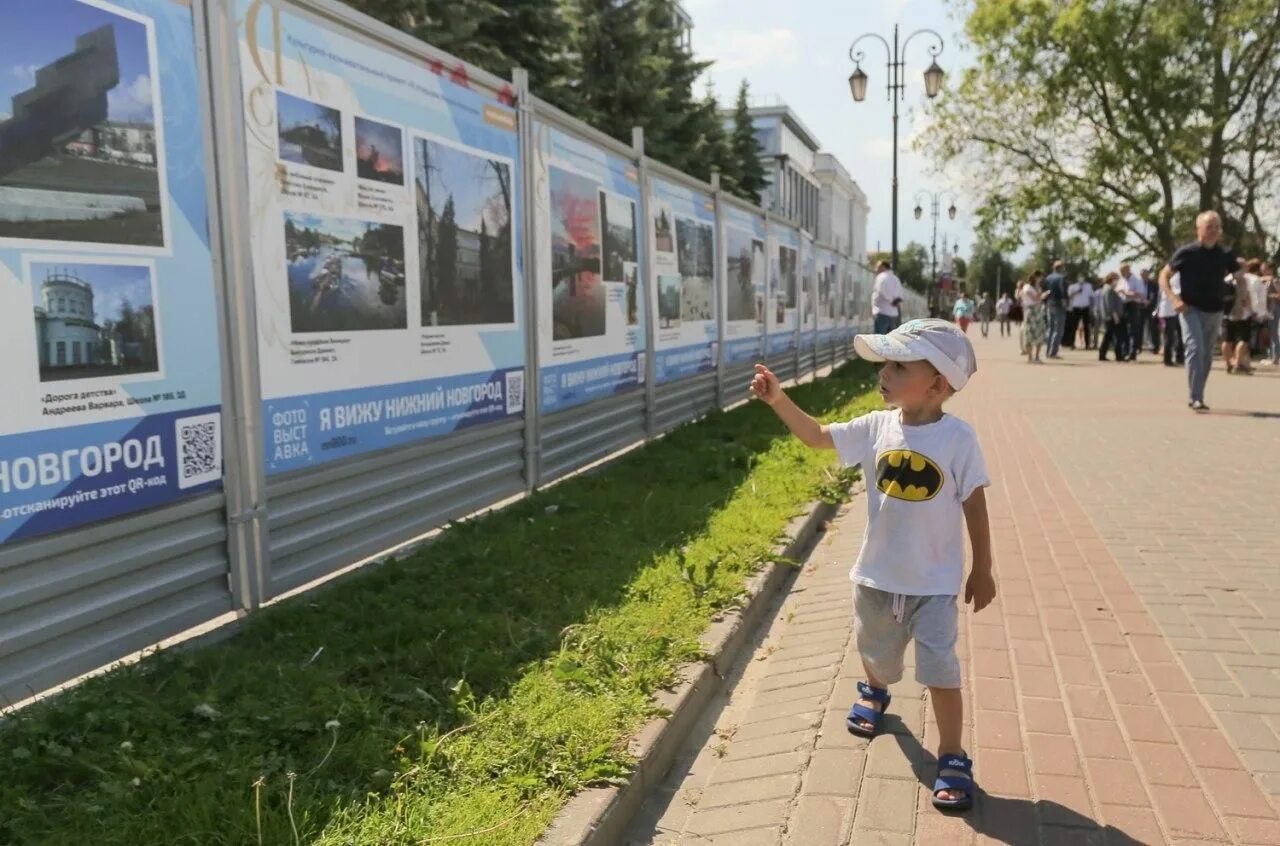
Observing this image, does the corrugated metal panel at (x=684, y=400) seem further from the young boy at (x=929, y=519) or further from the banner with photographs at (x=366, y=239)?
the young boy at (x=929, y=519)

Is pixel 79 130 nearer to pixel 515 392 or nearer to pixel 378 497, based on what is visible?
pixel 378 497

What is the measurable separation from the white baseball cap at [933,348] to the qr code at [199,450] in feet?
8.06

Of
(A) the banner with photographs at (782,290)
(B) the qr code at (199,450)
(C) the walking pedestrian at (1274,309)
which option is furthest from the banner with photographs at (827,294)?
(B) the qr code at (199,450)

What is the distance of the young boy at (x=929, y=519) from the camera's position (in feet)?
10.3

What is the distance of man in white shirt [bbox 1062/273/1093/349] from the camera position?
84.1 ft

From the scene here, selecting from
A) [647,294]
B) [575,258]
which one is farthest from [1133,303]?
[575,258]

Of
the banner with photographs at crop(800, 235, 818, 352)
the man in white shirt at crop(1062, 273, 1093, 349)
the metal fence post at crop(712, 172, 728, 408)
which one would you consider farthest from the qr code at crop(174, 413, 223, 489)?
the man in white shirt at crop(1062, 273, 1093, 349)

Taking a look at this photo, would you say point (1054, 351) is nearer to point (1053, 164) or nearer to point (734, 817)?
point (1053, 164)

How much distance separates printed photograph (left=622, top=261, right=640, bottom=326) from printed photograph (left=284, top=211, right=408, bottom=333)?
12.0 ft

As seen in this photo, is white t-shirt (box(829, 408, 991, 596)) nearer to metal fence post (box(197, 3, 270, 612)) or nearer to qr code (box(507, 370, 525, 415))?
metal fence post (box(197, 3, 270, 612))

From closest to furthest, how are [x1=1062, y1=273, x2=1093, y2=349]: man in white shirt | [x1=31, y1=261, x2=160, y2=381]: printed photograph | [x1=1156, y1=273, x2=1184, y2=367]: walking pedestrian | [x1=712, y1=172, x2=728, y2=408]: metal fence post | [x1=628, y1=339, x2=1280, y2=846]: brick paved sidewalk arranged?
[x1=628, y1=339, x2=1280, y2=846]: brick paved sidewalk, [x1=31, y1=261, x2=160, y2=381]: printed photograph, [x1=712, y1=172, x2=728, y2=408]: metal fence post, [x1=1156, y1=273, x2=1184, y2=367]: walking pedestrian, [x1=1062, y1=273, x2=1093, y2=349]: man in white shirt

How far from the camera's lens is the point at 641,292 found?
359 inches

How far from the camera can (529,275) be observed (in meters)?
6.70

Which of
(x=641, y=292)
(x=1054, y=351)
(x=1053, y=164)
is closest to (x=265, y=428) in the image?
(x=641, y=292)
